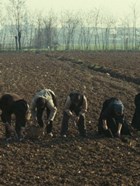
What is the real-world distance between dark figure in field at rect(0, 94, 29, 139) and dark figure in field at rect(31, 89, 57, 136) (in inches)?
12.7

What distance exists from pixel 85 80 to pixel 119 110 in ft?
36.8

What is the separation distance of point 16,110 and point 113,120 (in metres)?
2.44

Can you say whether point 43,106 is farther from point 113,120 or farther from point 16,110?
point 113,120

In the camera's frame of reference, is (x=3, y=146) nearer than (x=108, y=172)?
No

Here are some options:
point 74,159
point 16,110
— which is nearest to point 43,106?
point 16,110

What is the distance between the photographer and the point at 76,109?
426 inches

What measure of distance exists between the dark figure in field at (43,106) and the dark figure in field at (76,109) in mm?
333

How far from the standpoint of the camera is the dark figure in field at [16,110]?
9977mm

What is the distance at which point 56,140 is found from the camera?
10445mm

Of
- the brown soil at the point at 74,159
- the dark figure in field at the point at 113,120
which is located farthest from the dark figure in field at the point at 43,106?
the dark figure in field at the point at 113,120

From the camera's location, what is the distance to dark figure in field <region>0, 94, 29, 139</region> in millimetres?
9977

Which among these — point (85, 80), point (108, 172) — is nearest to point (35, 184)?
point (108, 172)

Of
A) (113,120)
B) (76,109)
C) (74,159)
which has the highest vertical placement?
(76,109)

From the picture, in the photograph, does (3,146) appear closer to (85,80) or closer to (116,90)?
(116,90)
